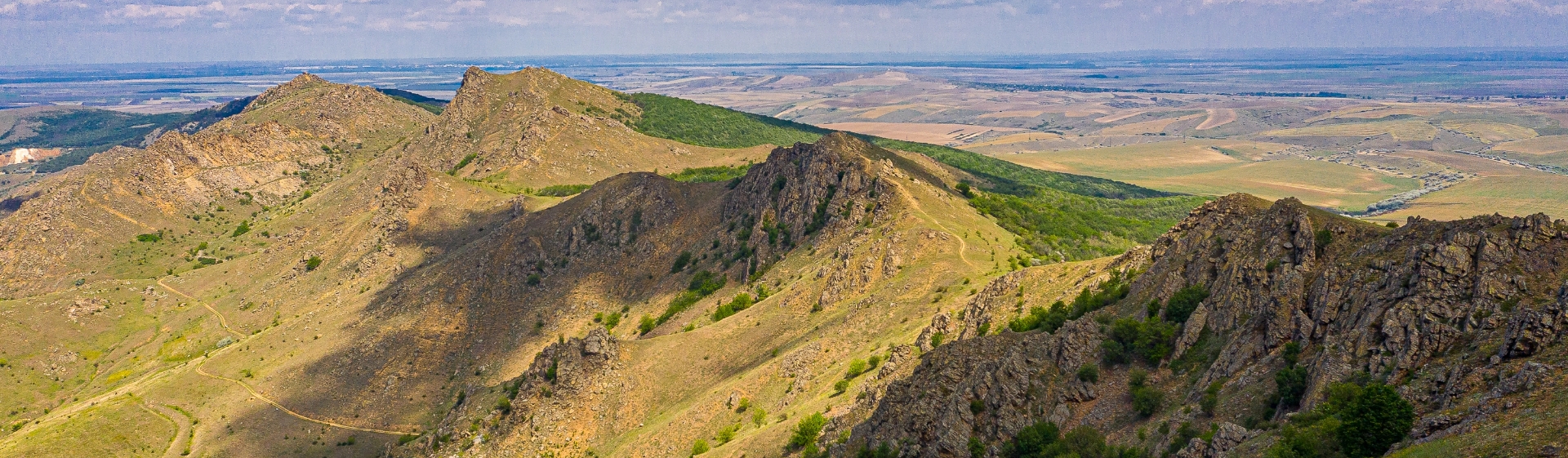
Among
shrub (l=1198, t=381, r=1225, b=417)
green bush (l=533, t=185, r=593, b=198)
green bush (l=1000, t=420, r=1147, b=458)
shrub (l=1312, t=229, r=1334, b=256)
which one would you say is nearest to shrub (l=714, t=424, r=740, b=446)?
green bush (l=1000, t=420, r=1147, b=458)

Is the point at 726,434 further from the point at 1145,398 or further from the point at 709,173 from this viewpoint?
the point at 709,173

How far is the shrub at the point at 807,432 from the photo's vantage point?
5672 cm

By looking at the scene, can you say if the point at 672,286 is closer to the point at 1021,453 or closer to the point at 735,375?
the point at 735,375

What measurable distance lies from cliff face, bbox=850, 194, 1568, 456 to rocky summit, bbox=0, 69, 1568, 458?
0.15 m

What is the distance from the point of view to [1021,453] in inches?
1674

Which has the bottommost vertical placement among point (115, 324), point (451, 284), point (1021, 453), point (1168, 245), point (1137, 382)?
point (115, 324)

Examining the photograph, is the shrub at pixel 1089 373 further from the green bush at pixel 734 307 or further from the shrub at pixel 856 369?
the green bush at pixel 734 307

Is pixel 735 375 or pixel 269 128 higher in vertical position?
pixel 269 128

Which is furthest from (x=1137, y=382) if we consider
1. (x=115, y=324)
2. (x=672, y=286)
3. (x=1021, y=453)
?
(x=115, y=324)

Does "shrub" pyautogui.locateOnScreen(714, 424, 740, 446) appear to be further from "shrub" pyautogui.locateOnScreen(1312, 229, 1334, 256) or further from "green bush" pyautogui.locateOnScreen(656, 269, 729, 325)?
"shrub" pyautogui.locateOnScreen(1312, 229, 1334, 256)

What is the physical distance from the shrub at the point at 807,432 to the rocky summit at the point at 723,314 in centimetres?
24

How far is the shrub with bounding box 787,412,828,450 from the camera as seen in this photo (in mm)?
56719

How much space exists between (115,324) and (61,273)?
87.8ft

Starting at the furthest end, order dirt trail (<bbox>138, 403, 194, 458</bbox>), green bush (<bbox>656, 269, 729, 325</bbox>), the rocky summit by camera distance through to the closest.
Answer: green bush (<bbox>656, 269, 729, 325</bbox>) < dirt trail (<bbox>138, 403, 194, 458</bbox>) < the rocky summit
